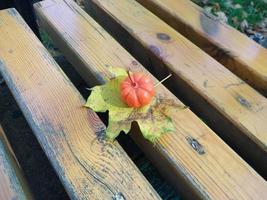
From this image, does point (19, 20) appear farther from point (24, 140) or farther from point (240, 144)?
point (240, 144)

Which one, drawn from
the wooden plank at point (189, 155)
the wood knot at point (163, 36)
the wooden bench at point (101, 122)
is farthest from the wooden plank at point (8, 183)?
the wood knot at point (163, 36)

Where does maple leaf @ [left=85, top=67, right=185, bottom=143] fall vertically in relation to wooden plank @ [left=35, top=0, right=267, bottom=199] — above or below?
above

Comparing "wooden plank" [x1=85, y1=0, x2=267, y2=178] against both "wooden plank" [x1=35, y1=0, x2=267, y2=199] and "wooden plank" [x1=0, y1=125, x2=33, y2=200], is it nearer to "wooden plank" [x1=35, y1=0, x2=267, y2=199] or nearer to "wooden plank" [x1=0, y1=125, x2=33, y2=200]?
"wooden plank" [x1=35, y1=0, x2=267, y2=199]

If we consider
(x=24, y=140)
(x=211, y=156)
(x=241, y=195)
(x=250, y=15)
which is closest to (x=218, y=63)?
(x=211, y=156)

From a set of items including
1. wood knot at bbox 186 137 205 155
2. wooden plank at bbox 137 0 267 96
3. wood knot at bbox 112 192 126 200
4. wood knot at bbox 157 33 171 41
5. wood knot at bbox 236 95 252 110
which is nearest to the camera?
wood knot at bbox 112 192 126 200

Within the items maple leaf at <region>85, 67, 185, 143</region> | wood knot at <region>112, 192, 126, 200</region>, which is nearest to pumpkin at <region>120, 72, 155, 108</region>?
maple leaf at <region>85, 67, 185, 143</region>

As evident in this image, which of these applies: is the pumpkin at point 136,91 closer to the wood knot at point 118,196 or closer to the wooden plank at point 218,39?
the wood knot at point 118,196
